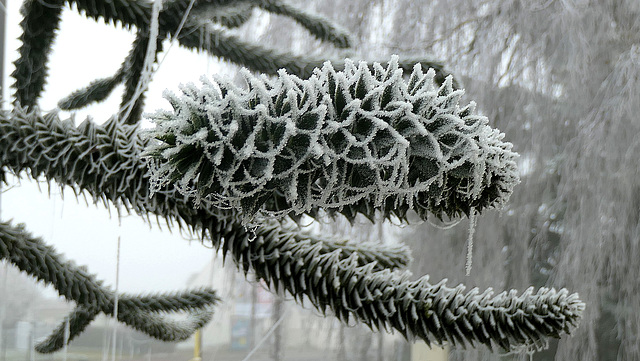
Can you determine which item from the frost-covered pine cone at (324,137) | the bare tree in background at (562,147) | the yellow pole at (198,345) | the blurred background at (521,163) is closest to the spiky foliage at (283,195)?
the frost-covered pine cone at (324,137)

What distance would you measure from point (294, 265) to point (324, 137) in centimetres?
18

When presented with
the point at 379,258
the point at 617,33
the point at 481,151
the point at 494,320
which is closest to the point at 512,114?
the point at 617,33

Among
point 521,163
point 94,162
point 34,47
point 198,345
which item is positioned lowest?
point 198,345

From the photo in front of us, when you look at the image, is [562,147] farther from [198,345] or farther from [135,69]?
[198,345]

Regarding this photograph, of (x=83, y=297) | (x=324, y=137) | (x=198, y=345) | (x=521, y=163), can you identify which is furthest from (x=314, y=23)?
(x=198, y=345)

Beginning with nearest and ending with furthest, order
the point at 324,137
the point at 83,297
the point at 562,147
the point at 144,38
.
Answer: the point at 324,137 < the point at 83,297 < the point at 144,38 < the point at 562,147

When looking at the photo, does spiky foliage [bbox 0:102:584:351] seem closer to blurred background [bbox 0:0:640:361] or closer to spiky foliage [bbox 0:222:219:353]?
spiky foliage [bbox 0:222:219:353]

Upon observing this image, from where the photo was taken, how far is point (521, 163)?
4.65 feet

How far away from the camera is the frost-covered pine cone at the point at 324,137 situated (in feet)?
0.35

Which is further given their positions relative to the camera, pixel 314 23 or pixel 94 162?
pixel 314 23

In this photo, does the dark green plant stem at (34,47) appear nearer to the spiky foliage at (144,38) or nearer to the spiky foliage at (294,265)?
the spiky foliage at (144,38)

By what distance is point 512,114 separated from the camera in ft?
4.65

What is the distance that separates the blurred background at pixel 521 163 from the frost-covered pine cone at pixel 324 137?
1.11 m

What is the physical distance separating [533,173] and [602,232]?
0.21m
